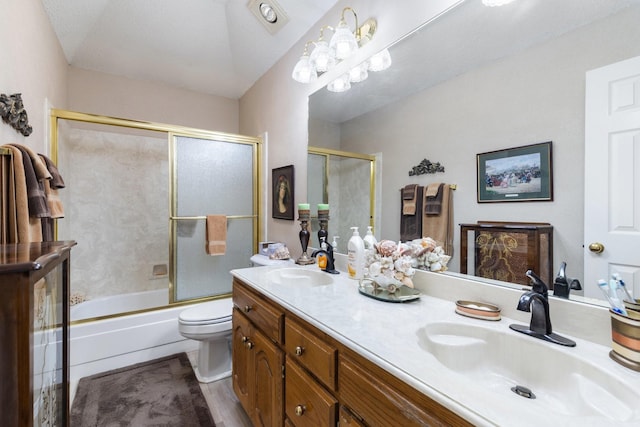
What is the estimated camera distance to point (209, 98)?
3.23 m

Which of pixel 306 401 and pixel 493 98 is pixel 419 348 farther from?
pixel 493 98

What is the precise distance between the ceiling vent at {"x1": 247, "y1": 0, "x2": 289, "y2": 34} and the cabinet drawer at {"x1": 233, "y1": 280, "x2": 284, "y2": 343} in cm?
191

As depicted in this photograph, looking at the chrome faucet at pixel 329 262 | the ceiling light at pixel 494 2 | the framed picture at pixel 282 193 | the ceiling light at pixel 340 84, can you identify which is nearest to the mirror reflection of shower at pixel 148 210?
the framed picture at pixel 282 193

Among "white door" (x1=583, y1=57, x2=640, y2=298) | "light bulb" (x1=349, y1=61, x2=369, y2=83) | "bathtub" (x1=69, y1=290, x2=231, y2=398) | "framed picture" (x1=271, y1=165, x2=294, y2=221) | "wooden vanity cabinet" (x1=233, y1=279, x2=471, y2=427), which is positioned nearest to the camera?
"wooden vanity cabinet" (x1=233, y1=279, x2=471, y2=427)

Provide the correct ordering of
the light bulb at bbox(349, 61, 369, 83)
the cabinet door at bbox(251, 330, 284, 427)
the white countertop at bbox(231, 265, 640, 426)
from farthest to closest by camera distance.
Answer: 1. the light bulb at bbox(349, 61, 369, 83)
2. the cabinet door at bbox(251, 330, 284, 427)
3. the white countertop at bbox(231, 265, 640, 426)

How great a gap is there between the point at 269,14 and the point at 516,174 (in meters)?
2.10

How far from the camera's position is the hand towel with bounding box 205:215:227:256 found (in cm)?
255

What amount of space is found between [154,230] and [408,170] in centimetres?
275

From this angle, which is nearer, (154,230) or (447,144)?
(447,144)

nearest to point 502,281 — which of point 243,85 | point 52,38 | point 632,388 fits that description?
point 632,388

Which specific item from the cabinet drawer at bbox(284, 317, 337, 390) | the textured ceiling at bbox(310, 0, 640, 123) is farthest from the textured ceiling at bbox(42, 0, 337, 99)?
the cabinet drawer at bbox(284, 317, 337, 390)

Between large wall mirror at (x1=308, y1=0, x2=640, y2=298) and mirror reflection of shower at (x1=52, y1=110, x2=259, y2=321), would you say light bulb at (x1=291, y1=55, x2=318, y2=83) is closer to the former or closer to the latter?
large wall mirror at (x1=308, y1=0, x2=640, y2=298)

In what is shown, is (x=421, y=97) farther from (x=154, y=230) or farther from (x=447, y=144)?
(x=154, y=230)

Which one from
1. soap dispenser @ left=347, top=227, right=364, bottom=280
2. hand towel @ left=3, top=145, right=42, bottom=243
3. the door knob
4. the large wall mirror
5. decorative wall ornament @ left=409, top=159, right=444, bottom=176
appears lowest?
soap dispenser @ left=347, top=227, right=364, bottom=280
